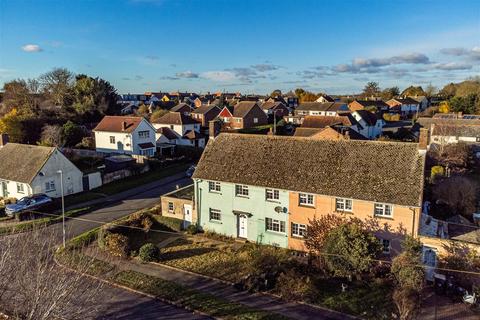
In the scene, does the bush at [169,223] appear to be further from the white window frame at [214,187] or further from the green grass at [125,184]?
the green grass at [125,184]

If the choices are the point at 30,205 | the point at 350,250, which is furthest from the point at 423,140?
the point at 30,205

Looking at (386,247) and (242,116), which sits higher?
(242,116)

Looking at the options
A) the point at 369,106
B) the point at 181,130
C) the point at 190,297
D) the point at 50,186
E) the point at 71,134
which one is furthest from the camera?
the point at 369,106

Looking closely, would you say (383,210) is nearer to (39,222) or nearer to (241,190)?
(241,190)

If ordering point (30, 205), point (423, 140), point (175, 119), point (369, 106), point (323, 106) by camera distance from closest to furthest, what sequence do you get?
point (423, 140)
point (30, 205)
point (175, 119)
point (323, 106)
point (369, 106)

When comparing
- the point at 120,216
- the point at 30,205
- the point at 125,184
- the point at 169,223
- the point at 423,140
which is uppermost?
the point at 423,140

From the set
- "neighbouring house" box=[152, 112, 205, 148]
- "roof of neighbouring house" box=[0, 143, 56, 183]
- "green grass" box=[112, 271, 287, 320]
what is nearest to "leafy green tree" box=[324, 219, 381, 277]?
"green grass" box=[112, 271, 287, 320]
